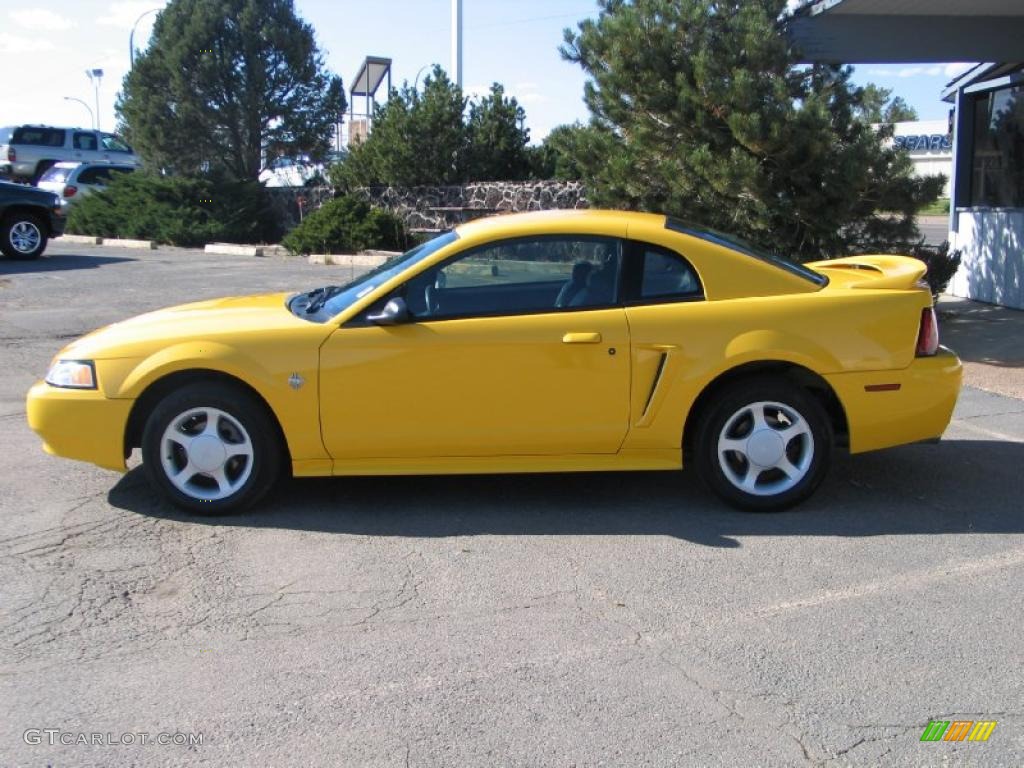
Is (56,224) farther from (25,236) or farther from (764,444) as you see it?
(764,444)

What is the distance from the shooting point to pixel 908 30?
39.2 ft

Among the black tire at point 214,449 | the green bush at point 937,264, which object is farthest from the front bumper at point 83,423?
the green bush at point 937,264

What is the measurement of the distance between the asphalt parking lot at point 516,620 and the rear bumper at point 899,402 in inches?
16.5

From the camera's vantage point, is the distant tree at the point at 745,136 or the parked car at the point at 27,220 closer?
the distant tree at the point at 745,136

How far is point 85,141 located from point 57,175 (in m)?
4.56

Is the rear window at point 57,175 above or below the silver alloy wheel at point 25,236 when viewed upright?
above

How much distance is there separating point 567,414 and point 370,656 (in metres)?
1.77

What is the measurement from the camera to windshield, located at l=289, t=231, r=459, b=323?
5.26m

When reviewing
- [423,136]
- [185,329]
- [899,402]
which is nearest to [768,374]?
[899,402]

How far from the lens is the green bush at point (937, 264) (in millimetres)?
11148

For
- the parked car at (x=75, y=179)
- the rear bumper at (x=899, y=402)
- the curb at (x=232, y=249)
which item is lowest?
the rear bumper at (x=899, y=402)

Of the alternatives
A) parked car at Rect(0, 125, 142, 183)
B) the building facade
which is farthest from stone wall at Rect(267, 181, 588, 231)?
parked car at Rect(0, 125, 142, 183)

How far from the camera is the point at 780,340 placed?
508cm

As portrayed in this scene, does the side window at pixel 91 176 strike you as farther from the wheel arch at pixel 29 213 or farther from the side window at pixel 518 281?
the side window at pixel 518 281
